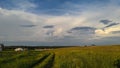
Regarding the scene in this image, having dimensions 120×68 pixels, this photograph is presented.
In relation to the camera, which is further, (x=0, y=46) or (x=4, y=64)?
(x=0, y=46)

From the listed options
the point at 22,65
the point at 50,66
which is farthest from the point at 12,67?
the point at 50,66

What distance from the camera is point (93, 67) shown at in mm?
48469

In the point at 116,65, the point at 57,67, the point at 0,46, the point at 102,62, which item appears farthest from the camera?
the point at 0,46

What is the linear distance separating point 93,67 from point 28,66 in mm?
10396

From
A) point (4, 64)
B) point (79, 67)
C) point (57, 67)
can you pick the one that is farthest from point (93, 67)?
point (4, 64)

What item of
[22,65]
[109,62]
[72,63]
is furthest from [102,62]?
[22,65]

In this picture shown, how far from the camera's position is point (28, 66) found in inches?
1903

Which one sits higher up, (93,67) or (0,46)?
(0,46)

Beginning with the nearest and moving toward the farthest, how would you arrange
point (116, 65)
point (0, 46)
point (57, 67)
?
point (57, 67), point (116, 65), point (0, 46)

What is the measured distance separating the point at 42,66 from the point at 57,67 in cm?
264

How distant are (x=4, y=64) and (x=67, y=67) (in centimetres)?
1033

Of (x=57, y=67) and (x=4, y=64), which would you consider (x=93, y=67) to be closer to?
(x=57, y=67)

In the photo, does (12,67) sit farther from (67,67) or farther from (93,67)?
(93,67)

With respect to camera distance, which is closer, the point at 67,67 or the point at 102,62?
the point at 67,67
